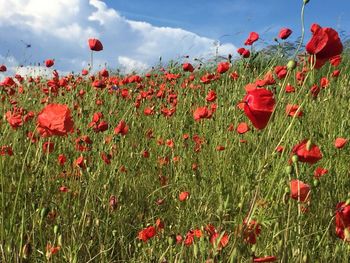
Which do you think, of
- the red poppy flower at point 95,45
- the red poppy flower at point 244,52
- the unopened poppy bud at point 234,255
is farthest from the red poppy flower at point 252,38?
the unopened poppy bud at point 234,255

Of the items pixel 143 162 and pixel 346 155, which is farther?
pixel 143 162

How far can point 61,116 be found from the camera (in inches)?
68.2

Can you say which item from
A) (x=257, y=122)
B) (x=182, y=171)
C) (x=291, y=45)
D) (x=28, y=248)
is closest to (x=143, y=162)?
(x=182, y=171)

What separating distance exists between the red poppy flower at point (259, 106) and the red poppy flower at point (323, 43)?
0.70 ft

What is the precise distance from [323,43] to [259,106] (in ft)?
0.98

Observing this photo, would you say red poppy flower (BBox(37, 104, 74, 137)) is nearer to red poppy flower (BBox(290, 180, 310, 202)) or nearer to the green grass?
the green grass

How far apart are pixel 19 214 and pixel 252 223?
112 centimetres

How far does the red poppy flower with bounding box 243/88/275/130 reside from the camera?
1.39m

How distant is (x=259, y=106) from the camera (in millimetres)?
1394

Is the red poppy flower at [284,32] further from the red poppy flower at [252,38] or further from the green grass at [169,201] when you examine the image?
the red poppy flower at [252,38]

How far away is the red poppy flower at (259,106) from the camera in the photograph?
1.39 metres

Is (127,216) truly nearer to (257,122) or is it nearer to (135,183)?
(135,183)

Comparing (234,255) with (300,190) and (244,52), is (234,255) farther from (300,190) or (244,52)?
(244,52)

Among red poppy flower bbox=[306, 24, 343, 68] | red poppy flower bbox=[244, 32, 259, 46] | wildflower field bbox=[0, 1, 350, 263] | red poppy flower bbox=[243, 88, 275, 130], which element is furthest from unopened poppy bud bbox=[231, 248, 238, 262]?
red poppy flower bbox=[244, 32, 259, 46]
